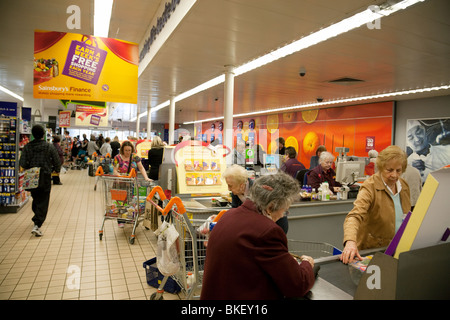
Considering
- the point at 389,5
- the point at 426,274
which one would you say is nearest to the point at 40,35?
the point at 389,5

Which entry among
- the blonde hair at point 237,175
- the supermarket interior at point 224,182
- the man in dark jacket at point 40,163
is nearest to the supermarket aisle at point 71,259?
the supermarket interior at point 224,182

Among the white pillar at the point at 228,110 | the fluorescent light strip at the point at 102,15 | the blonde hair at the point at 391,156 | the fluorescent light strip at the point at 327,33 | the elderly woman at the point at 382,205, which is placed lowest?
the elderly woman at the point at 382,205

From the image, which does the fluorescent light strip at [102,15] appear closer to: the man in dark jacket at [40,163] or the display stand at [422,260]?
the man in dark jacket at [40,163]

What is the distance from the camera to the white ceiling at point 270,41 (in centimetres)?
455

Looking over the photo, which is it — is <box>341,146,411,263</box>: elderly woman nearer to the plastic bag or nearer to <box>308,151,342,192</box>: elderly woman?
the plastic bag

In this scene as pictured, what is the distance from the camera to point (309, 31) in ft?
17.4

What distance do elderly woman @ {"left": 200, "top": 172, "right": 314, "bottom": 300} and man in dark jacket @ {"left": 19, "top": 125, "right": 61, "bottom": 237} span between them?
4926 millimetres

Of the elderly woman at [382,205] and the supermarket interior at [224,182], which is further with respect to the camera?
the elderly woman at [382,205]

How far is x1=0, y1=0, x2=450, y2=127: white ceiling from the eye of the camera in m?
4.55

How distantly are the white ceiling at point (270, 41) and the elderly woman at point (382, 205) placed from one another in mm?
2914

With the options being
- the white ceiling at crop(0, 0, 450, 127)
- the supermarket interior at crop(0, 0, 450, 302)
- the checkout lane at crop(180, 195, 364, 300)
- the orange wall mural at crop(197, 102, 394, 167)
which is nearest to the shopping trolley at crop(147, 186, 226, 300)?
the supermarket interior at crop(0, 0, 450, 302)

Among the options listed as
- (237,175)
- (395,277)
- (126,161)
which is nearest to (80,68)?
(126,161)

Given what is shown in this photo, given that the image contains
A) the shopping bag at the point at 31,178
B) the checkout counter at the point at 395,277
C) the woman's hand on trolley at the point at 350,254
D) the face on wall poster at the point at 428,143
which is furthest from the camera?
the face on wall poster at the point at 428,143

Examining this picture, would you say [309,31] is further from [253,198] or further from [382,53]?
[253,198]
